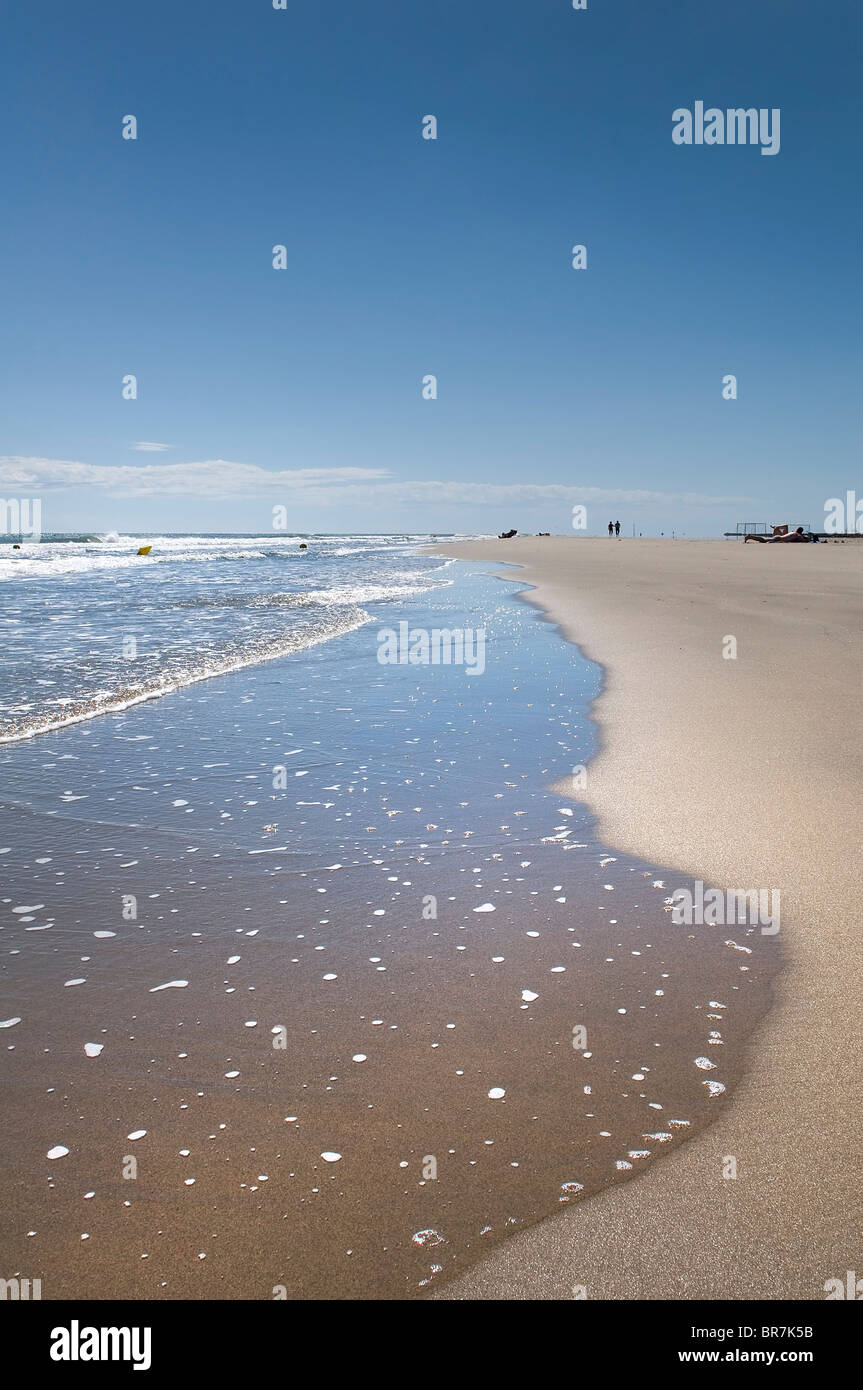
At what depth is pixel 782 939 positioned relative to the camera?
3887mm

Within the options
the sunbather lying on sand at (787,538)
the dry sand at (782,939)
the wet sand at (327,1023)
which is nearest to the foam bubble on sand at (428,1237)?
the wet sand at (327,1023)

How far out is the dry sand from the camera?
216 cm

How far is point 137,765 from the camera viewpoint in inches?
264

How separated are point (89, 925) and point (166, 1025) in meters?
→ 1.08

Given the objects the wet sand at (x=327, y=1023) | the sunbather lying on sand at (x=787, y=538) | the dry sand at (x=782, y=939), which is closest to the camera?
the dry sand at (x=782, y=939)

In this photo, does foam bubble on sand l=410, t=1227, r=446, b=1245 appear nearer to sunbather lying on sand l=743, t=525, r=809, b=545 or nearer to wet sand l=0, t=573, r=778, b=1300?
wet sand l=0, t=573, r=778, b=1300

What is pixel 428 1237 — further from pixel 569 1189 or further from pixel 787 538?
pixel 787 538

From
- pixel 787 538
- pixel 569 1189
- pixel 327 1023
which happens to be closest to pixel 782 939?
pixel 569 1189

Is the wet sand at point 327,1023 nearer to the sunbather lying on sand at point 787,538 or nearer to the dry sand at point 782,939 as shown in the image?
the dry sand at point 782,939

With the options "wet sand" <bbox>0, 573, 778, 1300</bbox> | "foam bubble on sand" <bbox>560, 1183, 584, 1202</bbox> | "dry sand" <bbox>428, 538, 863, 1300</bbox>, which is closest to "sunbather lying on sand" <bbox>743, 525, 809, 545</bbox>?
"dry sand" <bbox>428, 538, 863, 1300</bbox>

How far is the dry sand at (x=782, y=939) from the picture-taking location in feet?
7.08
